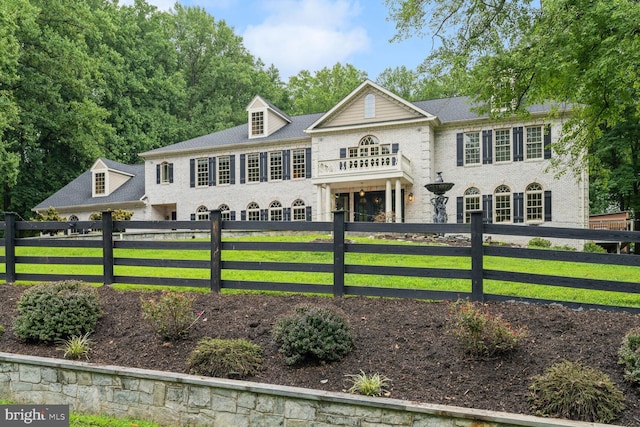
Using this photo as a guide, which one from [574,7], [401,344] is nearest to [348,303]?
[401,344]

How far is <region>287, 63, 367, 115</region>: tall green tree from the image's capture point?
39.9 m

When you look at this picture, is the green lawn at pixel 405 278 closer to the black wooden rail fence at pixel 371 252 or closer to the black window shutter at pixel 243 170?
the black wooden rail fence at pixel 371 252

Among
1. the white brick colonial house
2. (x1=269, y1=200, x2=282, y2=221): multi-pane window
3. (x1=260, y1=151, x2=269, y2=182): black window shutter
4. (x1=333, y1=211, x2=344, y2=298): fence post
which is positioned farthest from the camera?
(x1=260, y1=151, x2=269, y2=182): black window shutter

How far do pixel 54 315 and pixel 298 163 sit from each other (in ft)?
65.8

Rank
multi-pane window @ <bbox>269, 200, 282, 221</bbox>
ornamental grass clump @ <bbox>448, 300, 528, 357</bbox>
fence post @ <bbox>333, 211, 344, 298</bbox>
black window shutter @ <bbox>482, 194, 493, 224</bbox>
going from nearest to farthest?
ornamental grass clump @ <bbox>448, 300, 528, 357</bbox> → fence post @ <bbox>333, 211, 344, 298</bbox> → black window shutter @ <bbox>482, 194, 493, 224</bbox> → multi-pane window @ <bbox>269, 200, 282, 221</bbox>

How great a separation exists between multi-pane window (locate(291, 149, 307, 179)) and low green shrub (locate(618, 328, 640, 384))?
2126 centimetres

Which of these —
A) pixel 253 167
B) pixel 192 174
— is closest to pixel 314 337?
pixel 253 167

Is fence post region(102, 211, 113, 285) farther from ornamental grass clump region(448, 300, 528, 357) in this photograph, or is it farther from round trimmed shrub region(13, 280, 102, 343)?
ornamental grass clump region(448, 300, 528, 357)

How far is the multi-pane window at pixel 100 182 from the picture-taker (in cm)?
2936

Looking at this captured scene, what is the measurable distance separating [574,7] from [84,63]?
28.7 meters

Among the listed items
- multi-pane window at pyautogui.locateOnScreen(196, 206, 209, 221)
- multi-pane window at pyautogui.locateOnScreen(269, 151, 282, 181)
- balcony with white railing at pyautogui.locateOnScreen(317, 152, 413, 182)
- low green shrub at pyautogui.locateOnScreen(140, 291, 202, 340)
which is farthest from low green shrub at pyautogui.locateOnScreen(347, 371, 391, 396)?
multi-pane window at pyautogui.locateOnScreen(196, 206, 209, 221)

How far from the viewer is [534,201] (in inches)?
840

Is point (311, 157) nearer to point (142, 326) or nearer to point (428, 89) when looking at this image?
point (428, 89)

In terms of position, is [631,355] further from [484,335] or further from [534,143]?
[534,143]
